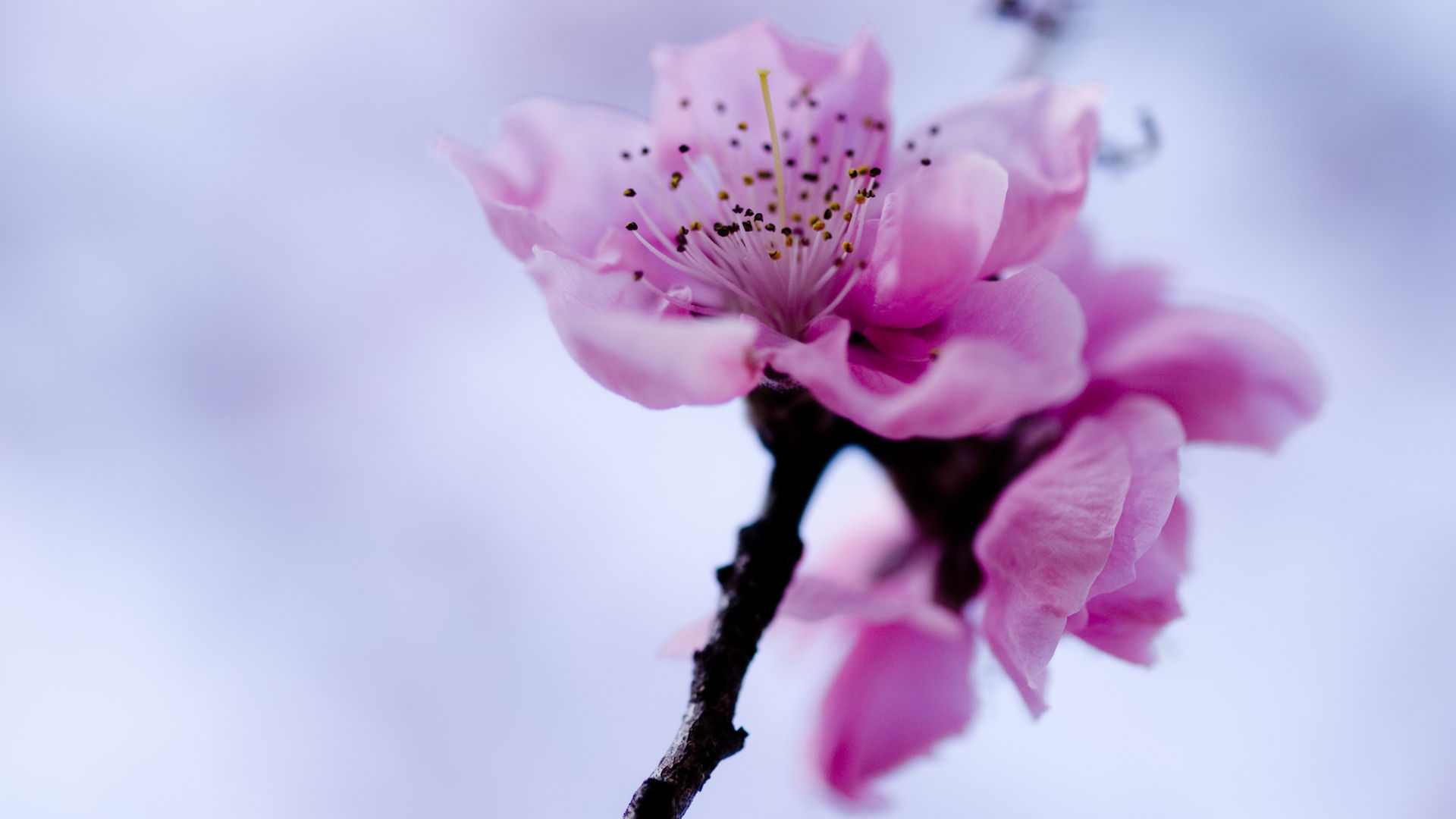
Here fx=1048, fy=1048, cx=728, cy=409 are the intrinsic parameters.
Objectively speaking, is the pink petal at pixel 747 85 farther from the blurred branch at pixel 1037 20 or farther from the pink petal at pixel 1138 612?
the pink petal at pixel 1138 612

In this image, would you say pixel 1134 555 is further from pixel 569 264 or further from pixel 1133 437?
pixel 569 264

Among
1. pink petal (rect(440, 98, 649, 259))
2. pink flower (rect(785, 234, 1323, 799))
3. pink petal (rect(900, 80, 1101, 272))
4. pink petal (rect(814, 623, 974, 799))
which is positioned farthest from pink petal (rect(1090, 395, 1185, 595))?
pink petal (rect(440, 98, 649, 259))

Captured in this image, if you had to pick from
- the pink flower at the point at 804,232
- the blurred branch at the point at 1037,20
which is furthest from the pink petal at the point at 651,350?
the blurred branch at the point at 1037,20

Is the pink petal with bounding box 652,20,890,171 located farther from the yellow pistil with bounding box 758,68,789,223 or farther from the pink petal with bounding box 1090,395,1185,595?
the pink petal with bounding box 1090,395,1185,595

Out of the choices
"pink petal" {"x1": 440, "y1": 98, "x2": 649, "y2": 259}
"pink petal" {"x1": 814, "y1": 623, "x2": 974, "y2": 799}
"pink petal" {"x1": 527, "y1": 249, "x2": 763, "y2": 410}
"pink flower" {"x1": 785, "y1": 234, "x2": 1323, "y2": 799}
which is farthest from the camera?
"pink petal" {"x1": 814, "y1": 623, "x2": 974, "y2": 799}

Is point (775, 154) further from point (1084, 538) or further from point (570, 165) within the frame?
point (1084, 538)

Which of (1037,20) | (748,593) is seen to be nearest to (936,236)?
(748,593)

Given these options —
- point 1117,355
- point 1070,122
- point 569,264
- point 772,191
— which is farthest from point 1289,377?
point 569,264
